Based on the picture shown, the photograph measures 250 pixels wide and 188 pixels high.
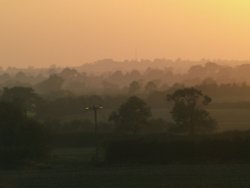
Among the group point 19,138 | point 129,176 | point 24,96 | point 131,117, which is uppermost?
point 24,96

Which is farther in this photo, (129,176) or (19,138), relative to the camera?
(19,138)

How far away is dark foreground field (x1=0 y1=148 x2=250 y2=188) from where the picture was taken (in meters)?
23.8

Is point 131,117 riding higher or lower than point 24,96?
lower

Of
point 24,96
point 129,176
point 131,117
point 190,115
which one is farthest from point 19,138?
point 24,96

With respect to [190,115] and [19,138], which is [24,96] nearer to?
[190,115]

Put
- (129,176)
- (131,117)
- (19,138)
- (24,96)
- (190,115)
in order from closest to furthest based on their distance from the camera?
1. (129,176)
2. (19,138)
3. (190,115)
4. (131,117)
5. (24,96)

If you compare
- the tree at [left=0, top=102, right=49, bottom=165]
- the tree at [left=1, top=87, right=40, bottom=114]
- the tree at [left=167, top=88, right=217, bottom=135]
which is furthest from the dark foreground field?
the tree at [left=1, top=87, right=40, bottom=114]

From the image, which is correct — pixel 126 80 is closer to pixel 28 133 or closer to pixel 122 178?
pixel 28 133

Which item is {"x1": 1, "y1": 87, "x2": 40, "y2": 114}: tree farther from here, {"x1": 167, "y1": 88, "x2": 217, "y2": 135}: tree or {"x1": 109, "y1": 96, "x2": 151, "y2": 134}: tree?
{"x1": 167, "y1": 88, "x2": 217, "y2": 135}: tree

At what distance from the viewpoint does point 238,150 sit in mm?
32750

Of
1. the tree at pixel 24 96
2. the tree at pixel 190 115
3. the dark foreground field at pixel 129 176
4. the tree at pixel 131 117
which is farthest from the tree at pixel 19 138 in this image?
the tree at pixel 24 96

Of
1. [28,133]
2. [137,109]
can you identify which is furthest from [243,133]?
[137,109]

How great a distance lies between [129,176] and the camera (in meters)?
26.2

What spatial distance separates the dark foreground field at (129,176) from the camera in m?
23.8
